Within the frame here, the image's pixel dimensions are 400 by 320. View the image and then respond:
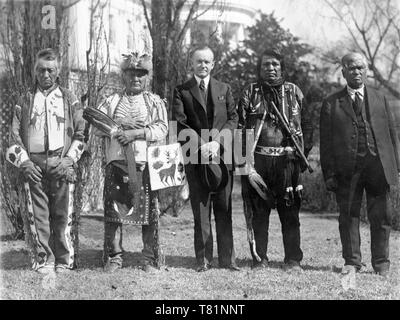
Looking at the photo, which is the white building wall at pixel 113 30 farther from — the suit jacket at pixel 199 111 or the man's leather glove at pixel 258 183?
the man's leather glove at pixel 258 183

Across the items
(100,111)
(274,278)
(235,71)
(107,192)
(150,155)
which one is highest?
(235,71)

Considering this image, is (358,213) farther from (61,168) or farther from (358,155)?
(61,168)

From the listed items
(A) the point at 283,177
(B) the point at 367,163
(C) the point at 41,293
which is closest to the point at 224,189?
(A) the point at 283,177

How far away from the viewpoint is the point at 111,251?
582 centimetres

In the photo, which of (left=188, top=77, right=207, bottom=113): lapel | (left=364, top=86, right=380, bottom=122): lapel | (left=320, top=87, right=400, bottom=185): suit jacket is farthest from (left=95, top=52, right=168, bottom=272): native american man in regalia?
(left=364, top=86, right=380, bottom=122): lapel

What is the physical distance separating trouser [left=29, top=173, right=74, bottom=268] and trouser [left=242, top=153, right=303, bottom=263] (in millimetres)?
1718

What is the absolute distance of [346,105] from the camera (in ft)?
18.8

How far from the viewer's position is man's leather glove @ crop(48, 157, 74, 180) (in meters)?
5.51

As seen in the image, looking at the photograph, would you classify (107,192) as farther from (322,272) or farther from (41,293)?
(322,272)

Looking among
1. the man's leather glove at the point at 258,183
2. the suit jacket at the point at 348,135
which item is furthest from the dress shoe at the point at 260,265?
the suit jacket at the point at 348,135

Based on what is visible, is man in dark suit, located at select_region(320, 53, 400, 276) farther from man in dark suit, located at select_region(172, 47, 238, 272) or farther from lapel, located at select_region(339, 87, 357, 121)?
man in dark suit, located at select_region(172, 47, 238, 272)

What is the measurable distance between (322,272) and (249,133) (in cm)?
154

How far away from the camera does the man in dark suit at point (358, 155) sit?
566 cm

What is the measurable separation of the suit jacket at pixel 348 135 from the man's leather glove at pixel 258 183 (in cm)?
61
